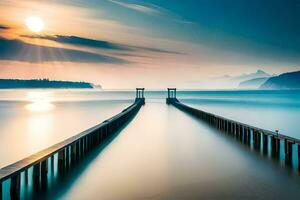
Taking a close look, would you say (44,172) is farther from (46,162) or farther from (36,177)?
(36,177)

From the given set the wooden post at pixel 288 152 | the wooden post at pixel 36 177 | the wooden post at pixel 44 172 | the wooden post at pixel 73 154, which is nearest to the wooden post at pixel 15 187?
the wooden post at pixel 36 177

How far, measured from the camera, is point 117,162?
12.1 meters

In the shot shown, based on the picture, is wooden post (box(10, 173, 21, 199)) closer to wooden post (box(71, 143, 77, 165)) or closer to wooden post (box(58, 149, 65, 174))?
wooden post (box(58, 149, 65, 174))

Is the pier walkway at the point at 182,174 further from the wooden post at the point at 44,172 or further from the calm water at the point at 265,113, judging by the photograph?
the calm water at the point at 265,113

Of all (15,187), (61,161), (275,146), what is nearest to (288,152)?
(275,146)

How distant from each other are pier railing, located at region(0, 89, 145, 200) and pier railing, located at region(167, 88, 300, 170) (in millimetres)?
6760

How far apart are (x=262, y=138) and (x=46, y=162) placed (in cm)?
1100

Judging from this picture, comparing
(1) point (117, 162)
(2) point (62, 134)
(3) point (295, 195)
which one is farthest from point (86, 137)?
(2) point (62, 134)

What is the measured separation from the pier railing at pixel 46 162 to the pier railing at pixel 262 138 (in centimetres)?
676

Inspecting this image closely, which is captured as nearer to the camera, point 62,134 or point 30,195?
point 30,195

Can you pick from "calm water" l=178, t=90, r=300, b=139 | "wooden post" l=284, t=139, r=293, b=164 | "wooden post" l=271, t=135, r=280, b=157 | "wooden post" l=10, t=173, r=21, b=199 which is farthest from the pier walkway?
"calm water" l=178, t=90, r=300, b=139

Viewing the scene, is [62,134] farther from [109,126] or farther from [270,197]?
[270,197]

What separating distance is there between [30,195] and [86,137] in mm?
5211

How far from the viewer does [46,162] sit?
8867 mm
